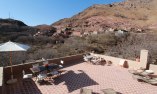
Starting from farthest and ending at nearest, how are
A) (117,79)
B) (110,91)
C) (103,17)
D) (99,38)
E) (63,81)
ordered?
1. (103,17)
2. (99,38)
3. (117,79)
4. (63,81)
5. (110,91)

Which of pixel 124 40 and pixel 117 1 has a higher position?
pixel 117 1

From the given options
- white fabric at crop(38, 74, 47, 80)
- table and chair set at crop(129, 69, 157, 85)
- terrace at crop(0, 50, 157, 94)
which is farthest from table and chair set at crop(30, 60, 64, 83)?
table and chair set at crop(129, 69, 157, 85)

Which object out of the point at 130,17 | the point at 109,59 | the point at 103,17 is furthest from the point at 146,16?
the point at 109,59

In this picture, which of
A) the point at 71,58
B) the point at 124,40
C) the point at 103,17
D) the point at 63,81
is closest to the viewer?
the point at 63,81

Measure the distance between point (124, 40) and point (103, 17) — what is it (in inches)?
900

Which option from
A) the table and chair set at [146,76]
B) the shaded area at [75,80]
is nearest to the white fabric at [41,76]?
the shaded area at [75,80]

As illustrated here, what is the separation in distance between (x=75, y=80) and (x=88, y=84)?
31.2 inches

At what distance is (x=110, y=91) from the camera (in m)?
6.33

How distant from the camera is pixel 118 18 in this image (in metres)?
42.0

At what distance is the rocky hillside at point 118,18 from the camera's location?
38.1 meters

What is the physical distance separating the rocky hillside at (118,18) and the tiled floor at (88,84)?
26903 mm

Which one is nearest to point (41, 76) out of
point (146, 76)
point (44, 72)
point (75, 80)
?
point (44, 72)

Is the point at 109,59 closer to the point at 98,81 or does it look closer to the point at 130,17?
the point at 98,81

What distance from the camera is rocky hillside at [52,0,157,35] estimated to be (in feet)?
125
